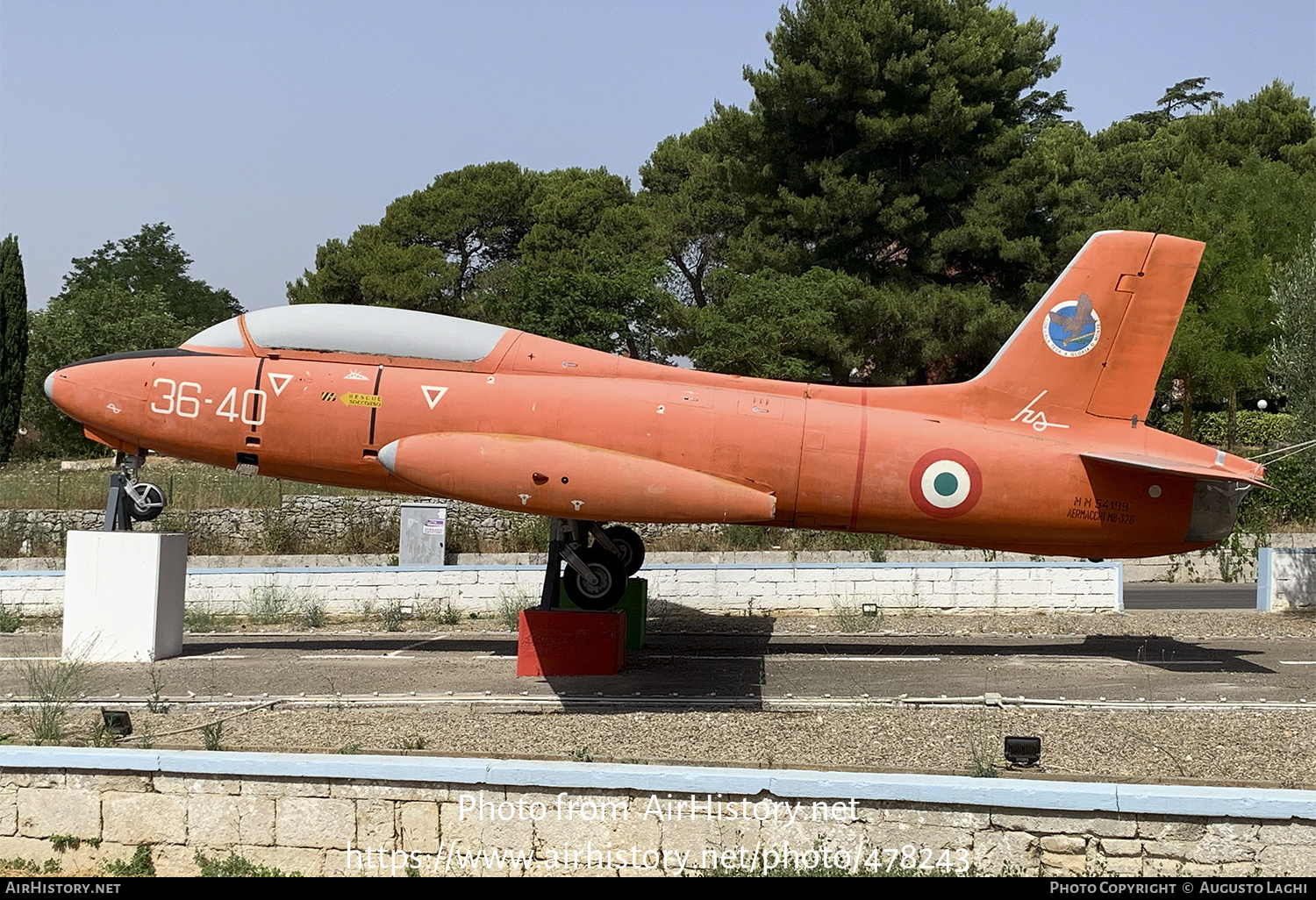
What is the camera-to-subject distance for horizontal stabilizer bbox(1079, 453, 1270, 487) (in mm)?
13523

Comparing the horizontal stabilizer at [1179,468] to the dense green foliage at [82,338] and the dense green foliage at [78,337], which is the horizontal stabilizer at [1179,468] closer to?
the dense green foliage at [78,337]

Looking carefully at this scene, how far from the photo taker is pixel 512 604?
19.2 metres

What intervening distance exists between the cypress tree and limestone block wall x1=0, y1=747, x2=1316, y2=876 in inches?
1802

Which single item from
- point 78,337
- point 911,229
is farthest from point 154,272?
point 911,229

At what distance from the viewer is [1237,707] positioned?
11594 millimetres

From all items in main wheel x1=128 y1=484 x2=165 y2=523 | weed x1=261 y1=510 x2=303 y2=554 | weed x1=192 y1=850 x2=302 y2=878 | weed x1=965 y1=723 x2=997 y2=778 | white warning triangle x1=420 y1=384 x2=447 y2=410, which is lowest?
weed x1=192 y1=850 x2=302 y2=878

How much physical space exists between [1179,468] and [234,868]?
444 inches

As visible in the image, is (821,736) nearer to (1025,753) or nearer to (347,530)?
(1025,753)

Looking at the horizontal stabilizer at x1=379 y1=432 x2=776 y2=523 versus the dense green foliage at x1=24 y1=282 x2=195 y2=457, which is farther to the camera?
the dense green foliage at x1=24 y1=282 x2=195 y2=457

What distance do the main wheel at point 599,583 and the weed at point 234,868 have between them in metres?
7.03

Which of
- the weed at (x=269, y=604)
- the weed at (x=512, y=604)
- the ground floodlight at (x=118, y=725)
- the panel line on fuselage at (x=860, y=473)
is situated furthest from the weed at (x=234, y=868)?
the weed at (x=269, y=604)

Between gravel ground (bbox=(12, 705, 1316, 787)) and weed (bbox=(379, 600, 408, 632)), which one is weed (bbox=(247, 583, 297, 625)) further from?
gravel ground (bbox=(12, 705, 1316, 787))

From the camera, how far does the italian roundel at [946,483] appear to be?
1398 cm

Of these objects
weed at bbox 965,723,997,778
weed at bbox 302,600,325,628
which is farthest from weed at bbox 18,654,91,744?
weed at bbox 965,723,997,778
